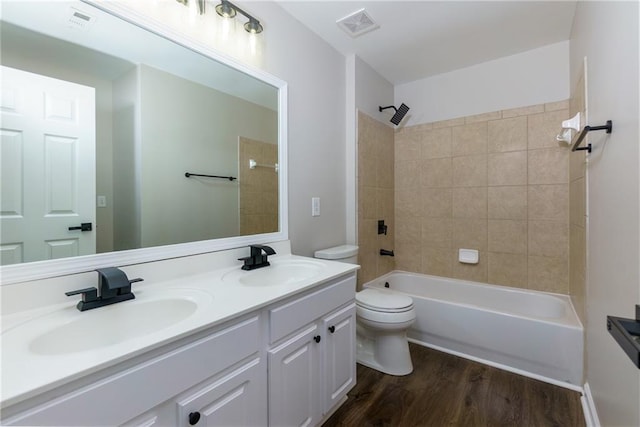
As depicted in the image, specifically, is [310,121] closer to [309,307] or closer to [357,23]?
[357,23]

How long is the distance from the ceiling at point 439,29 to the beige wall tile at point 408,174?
90 centimetres

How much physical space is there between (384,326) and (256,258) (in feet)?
3.22

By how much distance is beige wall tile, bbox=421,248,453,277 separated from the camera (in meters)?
2.70

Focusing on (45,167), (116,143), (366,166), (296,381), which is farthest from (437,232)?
(45,167)

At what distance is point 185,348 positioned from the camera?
80 centimetres

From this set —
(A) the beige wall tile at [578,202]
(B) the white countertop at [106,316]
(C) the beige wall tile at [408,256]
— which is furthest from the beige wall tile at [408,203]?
(B) the white countertop at [106,316]

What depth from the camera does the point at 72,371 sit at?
1.93ft

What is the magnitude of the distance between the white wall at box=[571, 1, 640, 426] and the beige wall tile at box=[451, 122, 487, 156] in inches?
37.1

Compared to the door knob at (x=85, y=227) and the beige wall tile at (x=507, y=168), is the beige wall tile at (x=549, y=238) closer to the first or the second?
the beige wall tile at (x=507, y=168)

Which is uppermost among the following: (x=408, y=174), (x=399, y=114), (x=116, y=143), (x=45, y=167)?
(x=399, y=114)

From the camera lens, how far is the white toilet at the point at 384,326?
184cm

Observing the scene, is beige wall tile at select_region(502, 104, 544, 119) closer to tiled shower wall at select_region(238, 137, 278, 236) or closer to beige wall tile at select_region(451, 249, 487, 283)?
beige wall tile at select_region(451, 249, 487, 283)

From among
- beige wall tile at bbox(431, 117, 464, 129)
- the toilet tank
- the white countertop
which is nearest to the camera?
the white countertop

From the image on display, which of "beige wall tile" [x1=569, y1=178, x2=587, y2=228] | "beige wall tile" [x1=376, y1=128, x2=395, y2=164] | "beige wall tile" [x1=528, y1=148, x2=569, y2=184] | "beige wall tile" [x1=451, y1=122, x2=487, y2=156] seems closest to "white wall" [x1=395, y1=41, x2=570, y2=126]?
"beige wall tile" [x1=451, y1=122, x2=487, y2=156]
